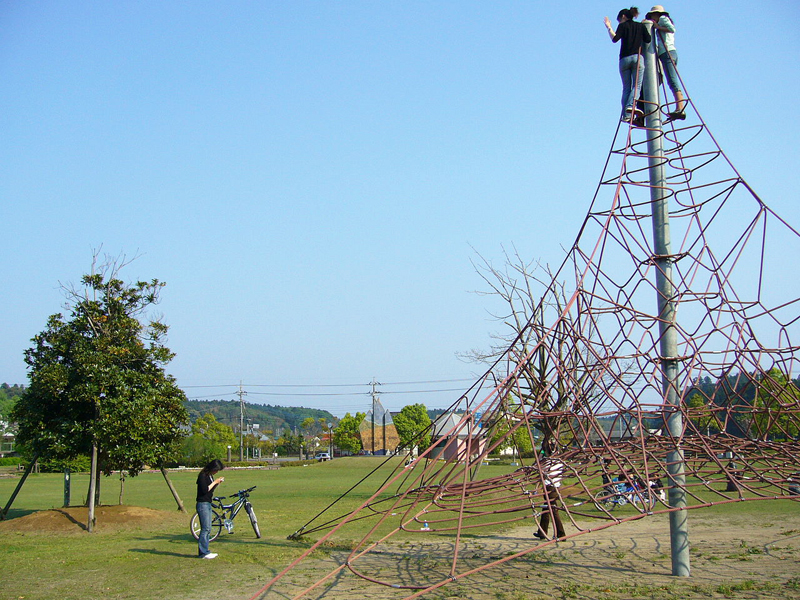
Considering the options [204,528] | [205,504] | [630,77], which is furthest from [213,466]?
[630,77]

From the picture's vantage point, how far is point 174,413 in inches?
596

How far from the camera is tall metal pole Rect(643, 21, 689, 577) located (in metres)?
8.09

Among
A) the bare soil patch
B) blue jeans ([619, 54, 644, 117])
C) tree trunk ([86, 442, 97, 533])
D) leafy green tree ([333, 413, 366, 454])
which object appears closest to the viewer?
the bare soil patch

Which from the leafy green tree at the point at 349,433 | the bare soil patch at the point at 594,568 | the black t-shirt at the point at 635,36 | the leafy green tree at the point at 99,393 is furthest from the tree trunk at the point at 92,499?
the leafy green tree at the point at 349,433

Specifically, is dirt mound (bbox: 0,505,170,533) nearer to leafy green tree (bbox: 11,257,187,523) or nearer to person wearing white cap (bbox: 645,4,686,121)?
leafy green tree (bbox: 11,257,187,523)

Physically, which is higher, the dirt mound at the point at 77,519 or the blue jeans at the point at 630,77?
the blue jeans at the point at 630,77

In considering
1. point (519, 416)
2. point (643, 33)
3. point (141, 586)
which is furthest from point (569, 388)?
point (141, 586)

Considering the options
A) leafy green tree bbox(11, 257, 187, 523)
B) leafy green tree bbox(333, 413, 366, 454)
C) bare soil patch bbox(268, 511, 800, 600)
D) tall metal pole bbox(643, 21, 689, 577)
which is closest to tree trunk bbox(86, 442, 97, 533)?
leafy green tree bbox(11, 257, 187, 523)

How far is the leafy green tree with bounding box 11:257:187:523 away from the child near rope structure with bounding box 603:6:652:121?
10.7 meters

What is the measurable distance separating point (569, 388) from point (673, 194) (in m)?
3.11

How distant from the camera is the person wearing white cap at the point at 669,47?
30.6ft

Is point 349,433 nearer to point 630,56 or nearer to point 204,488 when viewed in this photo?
point 204,488

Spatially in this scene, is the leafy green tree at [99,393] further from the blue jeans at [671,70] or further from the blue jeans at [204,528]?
the blue jeans at [671,70]

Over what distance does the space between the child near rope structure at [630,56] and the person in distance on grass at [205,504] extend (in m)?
7.93
